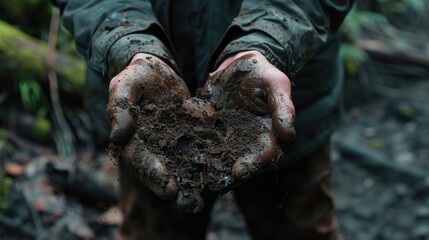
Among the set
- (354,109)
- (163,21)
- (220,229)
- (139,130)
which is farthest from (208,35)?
(354,109)

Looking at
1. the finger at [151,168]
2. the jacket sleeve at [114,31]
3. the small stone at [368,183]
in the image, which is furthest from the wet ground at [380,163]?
the finger at [151,168]

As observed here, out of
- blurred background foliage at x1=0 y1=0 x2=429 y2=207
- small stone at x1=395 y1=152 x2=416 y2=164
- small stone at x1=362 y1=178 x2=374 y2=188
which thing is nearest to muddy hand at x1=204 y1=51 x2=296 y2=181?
blurred background foliage at x1=0 y1=0 x2=429 y2=207

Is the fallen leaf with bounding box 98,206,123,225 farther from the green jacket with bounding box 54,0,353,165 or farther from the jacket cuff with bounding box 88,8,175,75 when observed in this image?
the jacket cuff with bounding box 88,8,175,75

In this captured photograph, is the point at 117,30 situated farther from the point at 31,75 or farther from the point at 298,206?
the point at 31,75

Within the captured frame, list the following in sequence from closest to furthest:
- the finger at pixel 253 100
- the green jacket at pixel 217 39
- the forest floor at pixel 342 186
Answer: the finger at pixel 253 100 → the green jacket at pixel 217 39 → the forest floor at pixel 342 186

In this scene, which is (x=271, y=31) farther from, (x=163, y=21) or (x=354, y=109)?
(x=354, y=109)

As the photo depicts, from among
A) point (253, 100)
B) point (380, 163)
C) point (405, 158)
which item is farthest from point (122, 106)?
point (405, 158)

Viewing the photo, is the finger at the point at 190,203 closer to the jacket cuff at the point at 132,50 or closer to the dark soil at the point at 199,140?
the dark soil at the point at 199,140
